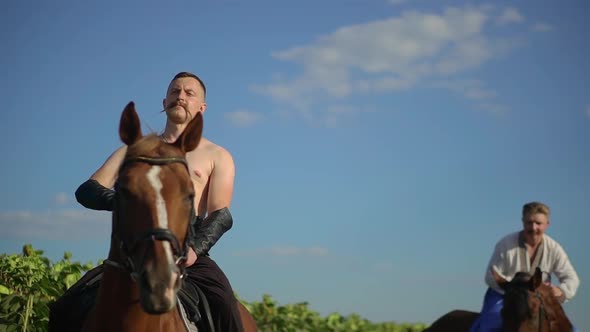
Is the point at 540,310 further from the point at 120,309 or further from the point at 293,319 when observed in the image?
the point at 120,309

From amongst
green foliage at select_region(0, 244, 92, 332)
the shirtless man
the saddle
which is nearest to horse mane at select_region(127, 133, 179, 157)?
the shirtless man

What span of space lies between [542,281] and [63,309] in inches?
273

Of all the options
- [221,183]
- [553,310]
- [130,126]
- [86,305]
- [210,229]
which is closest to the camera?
[130,126]

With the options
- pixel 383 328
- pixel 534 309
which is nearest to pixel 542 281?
pixel 534 309

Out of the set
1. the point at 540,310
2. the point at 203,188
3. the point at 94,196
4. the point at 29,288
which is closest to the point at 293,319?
the point at 540,310

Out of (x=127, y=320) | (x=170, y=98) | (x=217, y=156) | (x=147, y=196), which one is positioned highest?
(x=170, y=98)

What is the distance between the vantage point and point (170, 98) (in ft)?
21.5

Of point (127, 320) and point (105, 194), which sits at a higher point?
point (105, 194)

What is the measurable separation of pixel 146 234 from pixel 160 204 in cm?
20

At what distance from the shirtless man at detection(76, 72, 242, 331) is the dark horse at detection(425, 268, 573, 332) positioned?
518cm

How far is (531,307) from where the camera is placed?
32.2 ft

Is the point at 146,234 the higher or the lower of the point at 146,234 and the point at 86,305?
the higher

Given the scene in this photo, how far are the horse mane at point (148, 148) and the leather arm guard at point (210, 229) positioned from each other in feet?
3.02

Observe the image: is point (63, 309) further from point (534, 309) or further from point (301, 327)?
point (301, 327)
